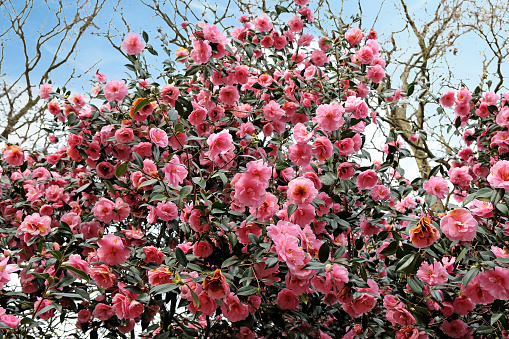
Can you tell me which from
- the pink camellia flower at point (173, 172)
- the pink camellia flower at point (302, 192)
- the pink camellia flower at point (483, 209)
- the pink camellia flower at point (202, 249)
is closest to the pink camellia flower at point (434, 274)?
the pink camellia flower at point (483, 209)

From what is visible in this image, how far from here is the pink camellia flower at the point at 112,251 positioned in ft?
4.87

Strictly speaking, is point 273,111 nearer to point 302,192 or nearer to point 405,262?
point 302,192

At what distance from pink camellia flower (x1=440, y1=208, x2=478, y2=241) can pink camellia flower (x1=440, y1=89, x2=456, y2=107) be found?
1.52 meters

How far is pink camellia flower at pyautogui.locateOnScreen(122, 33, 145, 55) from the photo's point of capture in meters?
1.95

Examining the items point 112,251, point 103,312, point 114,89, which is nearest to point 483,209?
point 112,251

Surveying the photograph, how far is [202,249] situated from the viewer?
1496 millimetres

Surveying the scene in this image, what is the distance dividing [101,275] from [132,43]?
1.14m

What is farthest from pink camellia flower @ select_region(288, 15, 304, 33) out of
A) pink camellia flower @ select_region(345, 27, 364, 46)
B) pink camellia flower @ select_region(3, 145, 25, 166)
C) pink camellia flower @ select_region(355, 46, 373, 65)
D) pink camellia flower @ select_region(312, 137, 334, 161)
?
pink camellia flower @ select_region(3, 145, 25, 166)

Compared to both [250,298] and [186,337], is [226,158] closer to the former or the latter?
[250,298]

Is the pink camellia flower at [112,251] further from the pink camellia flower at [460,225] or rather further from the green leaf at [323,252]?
the pink camellia flower at [460,225]

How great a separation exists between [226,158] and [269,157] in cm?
27

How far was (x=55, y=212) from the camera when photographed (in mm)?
2170

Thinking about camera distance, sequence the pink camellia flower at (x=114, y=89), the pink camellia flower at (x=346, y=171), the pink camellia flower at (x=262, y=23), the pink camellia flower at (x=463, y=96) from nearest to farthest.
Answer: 1. the pink camellia flower at (x=346, y=171)
2. the pink camellia flower at (x=114, y=89)
3. the pink camellia flower at (x=262, y=23)
4. the pink camellia flower at (x=463, y=96)

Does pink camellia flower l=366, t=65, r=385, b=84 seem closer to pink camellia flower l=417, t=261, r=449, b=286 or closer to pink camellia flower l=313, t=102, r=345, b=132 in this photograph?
pink camellia flower l=313, t=102, r=345, b=132
